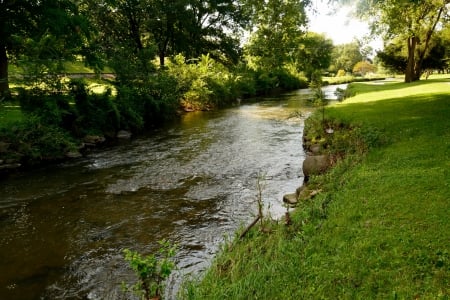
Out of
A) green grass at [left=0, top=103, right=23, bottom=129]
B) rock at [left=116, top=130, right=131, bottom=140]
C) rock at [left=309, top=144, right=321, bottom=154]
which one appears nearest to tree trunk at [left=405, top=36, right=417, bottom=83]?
rock at [left=309, top=144, right=321, bottom=154]

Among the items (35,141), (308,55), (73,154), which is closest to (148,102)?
(73,154)

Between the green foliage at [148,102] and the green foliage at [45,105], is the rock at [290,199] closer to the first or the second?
the green foliage at [45,105]

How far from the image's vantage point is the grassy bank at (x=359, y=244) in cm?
433

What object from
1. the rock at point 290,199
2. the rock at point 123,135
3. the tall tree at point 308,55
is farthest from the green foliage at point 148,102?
the rock at point 290,199

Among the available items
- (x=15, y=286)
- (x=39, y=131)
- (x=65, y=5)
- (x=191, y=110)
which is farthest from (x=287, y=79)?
(x=15, y=286)

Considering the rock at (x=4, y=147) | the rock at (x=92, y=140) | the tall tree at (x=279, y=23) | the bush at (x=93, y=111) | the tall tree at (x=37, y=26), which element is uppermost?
the tall tree at (x=37, y=26)

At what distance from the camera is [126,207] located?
30.7ft

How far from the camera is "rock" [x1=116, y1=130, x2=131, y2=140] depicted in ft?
63.1

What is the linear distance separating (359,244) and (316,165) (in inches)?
204

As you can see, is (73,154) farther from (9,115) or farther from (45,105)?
(9,115)

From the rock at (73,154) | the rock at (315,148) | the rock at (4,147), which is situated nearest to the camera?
the rock at (315,148)

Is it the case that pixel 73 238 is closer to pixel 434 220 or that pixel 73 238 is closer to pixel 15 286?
pixel 15 286

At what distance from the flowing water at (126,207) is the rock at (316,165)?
641mm

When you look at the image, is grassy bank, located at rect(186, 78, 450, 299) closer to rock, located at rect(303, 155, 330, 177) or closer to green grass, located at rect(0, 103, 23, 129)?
rock, located at rect(303, 155, 330, 177)
